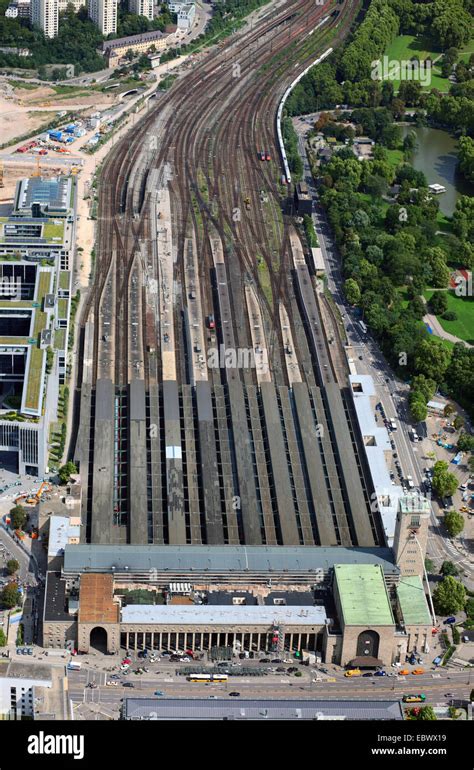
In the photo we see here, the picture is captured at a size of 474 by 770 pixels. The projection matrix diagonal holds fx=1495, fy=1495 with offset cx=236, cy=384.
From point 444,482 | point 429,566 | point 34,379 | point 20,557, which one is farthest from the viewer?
point 34,379

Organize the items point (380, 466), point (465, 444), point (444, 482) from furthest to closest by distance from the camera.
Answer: point (465, 444)
point (380, 466)
point (444, 482)

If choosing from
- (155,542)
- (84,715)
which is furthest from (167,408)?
(84,715)

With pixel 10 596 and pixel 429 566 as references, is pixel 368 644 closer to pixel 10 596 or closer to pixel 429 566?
pixel 429 566

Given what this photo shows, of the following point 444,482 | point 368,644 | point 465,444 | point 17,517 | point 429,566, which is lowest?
point 368,644

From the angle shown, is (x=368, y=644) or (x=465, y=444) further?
(x=465, y=444)

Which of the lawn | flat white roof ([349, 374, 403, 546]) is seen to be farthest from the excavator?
flat white roof ([349, 374, 403, 546])

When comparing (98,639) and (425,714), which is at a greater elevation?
(425,714)

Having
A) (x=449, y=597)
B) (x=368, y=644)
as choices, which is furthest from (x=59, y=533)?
(x=449, y=597)
